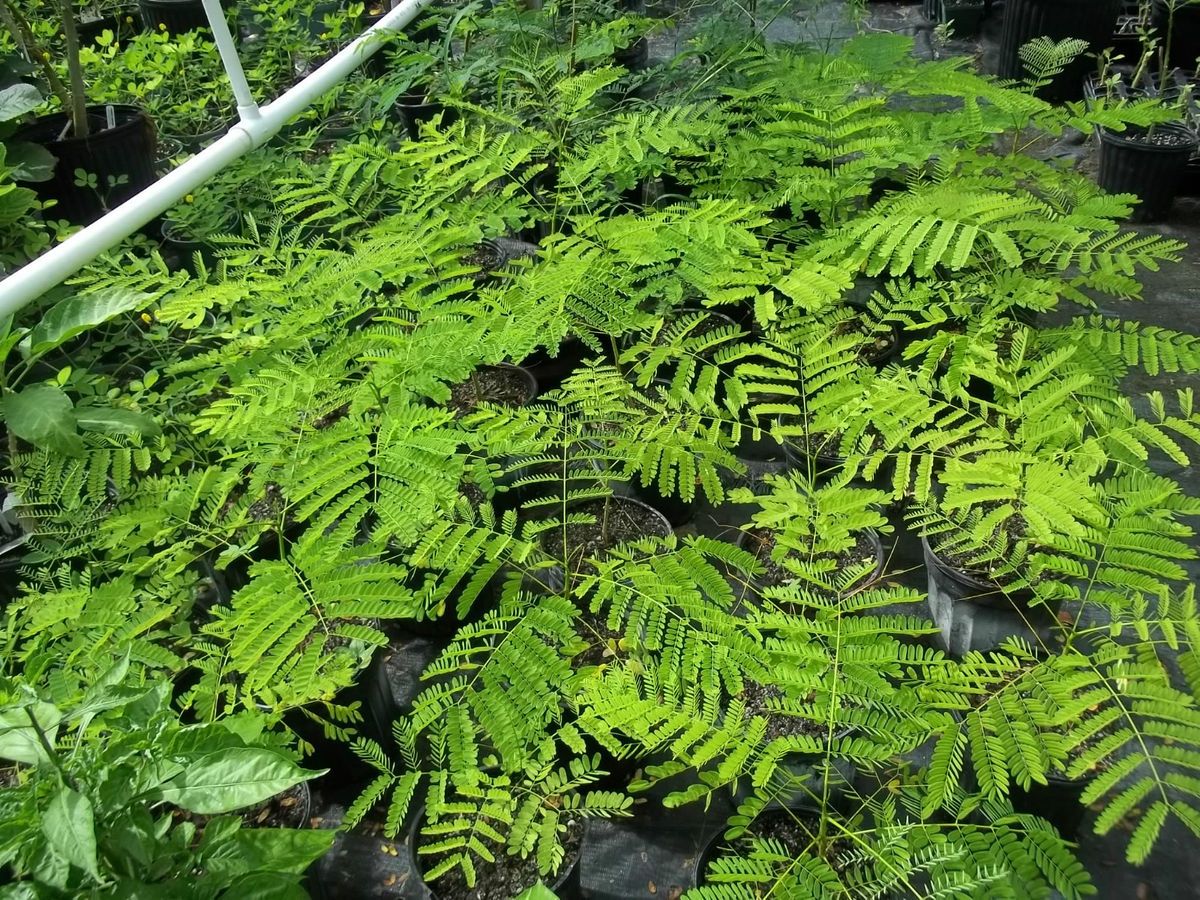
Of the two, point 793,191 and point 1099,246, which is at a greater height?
point 793,191

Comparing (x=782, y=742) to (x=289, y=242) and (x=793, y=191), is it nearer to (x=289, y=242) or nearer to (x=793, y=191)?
(x=793, y=191)

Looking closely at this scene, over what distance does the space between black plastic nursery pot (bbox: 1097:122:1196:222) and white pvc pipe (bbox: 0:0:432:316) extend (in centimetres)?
302

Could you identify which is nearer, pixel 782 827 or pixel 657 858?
pixel 782 827

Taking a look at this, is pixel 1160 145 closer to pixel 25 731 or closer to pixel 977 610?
pixel 977 610

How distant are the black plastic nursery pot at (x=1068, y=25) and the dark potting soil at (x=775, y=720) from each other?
3.96 metres

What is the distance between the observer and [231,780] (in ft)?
4.35

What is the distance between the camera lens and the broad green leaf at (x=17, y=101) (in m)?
3.01

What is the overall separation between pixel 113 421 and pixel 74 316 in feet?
0.82

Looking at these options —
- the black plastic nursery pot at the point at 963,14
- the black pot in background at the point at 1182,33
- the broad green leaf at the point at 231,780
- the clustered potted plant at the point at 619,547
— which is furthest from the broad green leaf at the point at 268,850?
the black plastic nursery pot at the point at 963,14

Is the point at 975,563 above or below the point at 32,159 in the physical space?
below

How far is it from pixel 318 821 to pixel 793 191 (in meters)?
2.06

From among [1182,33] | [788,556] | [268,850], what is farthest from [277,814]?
[1182,33]

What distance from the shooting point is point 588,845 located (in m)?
2.04

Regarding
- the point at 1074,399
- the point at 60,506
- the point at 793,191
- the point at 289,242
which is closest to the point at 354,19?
the point at 289,242
